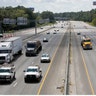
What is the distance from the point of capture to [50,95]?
1326 inches

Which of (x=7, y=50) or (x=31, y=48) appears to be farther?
(x=31, y=48)

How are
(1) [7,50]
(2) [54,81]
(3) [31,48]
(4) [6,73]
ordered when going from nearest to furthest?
(4) [6,73]
(2) [54,81]
(1) [7,50]
(3) [31,48]

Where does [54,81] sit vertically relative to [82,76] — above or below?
above

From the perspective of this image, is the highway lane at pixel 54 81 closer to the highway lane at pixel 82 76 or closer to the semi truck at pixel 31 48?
the highway lane at pixel 82 76

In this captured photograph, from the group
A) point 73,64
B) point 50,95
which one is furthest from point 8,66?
point 73,64

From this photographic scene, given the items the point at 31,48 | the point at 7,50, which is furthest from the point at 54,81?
the point at 31,48

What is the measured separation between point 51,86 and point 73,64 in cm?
1778

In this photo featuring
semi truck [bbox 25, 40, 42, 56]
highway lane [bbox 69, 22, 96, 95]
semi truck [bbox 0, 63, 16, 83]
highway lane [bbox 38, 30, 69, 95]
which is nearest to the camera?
highway lane [bbox 38, 30, 69, 95]

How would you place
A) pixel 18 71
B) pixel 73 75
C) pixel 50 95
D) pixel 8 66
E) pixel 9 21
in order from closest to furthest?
pixel 50 95 < pixel 8 66 < pixel 73 75 < pixel 18 71 < pixel 9 21

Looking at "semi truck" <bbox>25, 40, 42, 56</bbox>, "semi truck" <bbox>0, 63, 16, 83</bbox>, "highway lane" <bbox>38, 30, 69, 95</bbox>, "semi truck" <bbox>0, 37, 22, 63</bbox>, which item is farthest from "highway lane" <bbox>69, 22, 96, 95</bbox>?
"semi truck" <bbox>0, 37, 22, 63</bbox>

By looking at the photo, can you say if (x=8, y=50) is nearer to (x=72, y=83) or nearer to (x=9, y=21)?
(x=72, y=83)

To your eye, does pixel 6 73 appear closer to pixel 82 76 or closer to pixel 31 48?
pixel 82 76

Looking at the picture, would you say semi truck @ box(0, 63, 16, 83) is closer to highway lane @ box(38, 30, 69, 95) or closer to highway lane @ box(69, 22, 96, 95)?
highway lane @ box(38, 30, 69, 95)

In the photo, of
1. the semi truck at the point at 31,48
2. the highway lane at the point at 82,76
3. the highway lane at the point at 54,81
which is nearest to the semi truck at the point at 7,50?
the semi truck at the point at 31,48
